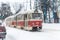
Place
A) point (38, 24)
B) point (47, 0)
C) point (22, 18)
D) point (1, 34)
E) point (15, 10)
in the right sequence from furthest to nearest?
1. point (15, 10)
2. point (47, 0)
3. point (22, 18)
4. point (38, 24)
5. point (1, 34)

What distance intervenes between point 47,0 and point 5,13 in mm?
32869

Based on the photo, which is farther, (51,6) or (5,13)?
(5,13)

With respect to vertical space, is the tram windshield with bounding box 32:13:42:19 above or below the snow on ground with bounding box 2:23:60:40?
above

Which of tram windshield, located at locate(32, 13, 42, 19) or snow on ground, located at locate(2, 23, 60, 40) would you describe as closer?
snow on ground, located at locate(2, 23, 60, 40)

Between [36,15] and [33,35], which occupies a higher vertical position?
[36,15]

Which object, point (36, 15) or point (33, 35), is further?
point (36, 15)

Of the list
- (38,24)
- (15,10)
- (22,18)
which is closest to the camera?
(38,24)

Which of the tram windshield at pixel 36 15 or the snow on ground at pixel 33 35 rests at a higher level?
the tram windshield at pixel 36 15

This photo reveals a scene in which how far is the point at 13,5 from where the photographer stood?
9675 cm

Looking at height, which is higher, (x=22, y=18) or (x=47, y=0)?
(x=47, y=0)

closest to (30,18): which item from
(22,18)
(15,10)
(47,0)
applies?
(22,18)

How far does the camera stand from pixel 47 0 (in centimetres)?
6875

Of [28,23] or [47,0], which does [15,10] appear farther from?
[28,23]

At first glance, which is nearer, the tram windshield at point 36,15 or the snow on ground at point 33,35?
the snow on ground at point 33,35
